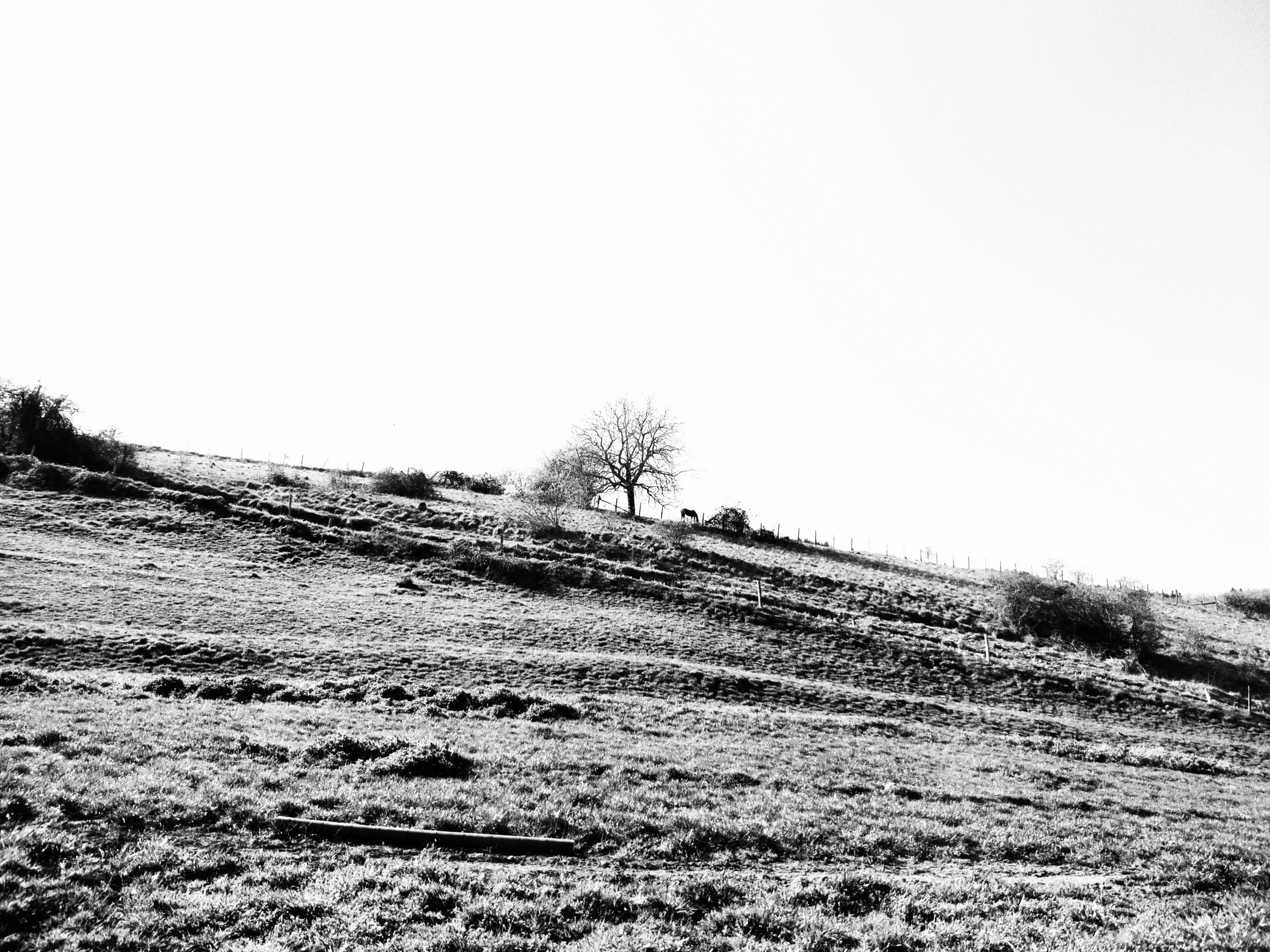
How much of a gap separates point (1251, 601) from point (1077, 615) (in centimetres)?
5594

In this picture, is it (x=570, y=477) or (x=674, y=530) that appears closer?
(x=674, y=530)

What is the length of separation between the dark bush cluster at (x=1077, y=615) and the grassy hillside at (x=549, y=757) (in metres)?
4.62

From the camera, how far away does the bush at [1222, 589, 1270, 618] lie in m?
87.8

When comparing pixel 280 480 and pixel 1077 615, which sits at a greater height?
pixel 280 480

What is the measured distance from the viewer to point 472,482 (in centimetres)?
8294

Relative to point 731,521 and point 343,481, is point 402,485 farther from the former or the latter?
point 731,521

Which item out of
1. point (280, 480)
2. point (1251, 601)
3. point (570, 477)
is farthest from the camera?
point (1251, 601)

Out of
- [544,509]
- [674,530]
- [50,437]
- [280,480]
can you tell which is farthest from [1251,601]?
[50,437]

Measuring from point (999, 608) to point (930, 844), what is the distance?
52.1m

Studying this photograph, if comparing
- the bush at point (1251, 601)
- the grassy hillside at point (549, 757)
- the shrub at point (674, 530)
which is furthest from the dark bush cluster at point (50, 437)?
the bush at point (1251, 601)

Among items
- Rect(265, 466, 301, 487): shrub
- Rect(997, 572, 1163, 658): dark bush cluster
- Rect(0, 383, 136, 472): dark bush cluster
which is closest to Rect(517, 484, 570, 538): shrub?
Rect(265, 466, 301, 487): shrub

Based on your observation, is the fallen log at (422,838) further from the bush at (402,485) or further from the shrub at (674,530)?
the bush at (402,485)

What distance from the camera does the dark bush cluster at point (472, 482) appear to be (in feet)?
266

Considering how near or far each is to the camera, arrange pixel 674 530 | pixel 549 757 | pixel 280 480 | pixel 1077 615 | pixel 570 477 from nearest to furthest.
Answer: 1. pixel 549 757
2. pixel 1077 615
3. pixel 280 480
4. pixel 674 530
5. pixel 570 477
